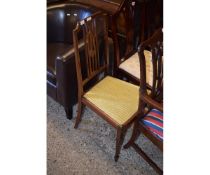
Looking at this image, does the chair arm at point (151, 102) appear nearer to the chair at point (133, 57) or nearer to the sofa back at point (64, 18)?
the chair at point (133, 57)

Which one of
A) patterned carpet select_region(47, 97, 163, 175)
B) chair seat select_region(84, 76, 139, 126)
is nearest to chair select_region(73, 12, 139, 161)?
chair seat select_region(84, 76, 139, 126)

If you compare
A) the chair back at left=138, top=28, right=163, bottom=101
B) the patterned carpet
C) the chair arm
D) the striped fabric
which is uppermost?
the chair back at left=138, top=28, right=163, bottom=101

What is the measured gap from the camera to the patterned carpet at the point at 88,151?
1.84m

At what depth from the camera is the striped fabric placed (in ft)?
5.10

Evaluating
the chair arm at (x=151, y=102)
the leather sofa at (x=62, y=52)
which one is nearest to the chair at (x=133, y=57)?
the leather sofa at (x=62, y=52)

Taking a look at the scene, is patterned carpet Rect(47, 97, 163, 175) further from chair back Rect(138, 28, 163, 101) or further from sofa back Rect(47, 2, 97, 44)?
sofa back Rect(47, 2, 97, 44)

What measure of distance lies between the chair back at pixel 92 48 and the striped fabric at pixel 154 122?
1.68 feet

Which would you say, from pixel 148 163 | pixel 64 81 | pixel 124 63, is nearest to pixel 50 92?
pixel 64 81

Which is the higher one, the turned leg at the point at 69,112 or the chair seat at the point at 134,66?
the chair seat at the point at 134,66

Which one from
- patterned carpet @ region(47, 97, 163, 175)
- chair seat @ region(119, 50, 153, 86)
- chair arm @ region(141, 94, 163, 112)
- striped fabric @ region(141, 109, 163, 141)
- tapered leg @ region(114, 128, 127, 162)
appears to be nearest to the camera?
chair arm @ region(141, 94, 163, 112)

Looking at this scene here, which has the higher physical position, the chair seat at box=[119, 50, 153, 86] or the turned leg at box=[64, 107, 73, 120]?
the chair seat at box=[119, 50, 153, 86]
